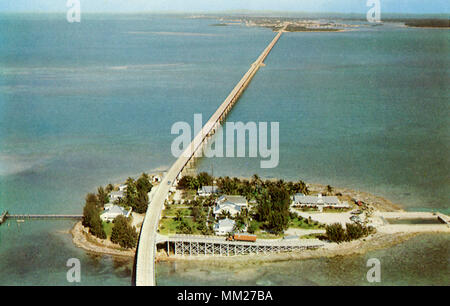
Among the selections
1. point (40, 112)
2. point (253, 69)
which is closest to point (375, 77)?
point (253, 69)

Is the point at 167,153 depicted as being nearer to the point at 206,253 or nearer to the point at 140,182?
the point at 140,182

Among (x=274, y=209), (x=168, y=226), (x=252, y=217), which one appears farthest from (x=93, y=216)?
(x=274, y=209)

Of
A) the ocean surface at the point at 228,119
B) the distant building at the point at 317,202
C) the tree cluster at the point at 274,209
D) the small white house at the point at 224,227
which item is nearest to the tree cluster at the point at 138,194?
the ocean surface at the point at 228,119

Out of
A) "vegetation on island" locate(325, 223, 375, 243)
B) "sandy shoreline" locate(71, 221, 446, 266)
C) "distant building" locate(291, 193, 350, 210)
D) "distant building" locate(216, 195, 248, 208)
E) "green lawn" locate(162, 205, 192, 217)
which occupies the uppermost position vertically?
"distant building" locate(216, 195, 248, 208)

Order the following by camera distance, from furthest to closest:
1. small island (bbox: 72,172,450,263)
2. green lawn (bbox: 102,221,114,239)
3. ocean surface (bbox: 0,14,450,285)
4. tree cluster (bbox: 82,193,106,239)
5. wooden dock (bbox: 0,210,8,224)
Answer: wooden dock (bbox: 0,210,8,224)
green lawn (bbox: 102,221,114,239)
tree cluster (bbox: 82,193,106,239)
small island (bbox: 72,172,450,263)
ocean surface (bbox: 0,14,450,285)

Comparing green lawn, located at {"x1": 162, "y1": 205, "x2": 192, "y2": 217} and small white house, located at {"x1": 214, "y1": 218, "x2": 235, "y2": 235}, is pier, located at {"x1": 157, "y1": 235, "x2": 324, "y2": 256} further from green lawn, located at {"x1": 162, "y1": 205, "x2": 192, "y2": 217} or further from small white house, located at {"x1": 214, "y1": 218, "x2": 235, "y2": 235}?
green lawn, located at {"x1": 162, "y1": 205, "x2": 192, "y2": 217}

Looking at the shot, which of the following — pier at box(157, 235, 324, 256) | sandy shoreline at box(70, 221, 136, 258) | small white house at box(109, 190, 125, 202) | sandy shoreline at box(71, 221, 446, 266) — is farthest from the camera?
small white house at box(109, 190, 125, 202)

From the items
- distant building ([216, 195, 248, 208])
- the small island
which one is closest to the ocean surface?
the small island
